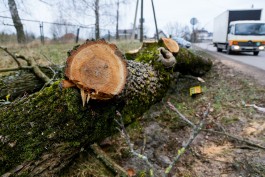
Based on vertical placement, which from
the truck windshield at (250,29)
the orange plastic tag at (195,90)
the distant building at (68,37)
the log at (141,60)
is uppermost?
the truck windshield at (250,29)

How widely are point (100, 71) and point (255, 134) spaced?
235 cm

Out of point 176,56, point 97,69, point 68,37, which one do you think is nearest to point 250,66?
point 176,56

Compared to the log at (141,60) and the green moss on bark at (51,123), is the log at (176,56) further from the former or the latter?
the green moss on bark at (51,123)

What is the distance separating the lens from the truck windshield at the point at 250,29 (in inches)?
492

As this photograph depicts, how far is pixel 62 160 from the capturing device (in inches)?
A: 85.2

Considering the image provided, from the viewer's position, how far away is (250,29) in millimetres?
12570

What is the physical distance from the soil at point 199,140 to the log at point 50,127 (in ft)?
1.22

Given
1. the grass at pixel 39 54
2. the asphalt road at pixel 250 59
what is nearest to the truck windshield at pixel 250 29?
the asphalt road at pixel 250 59

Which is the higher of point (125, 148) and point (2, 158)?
point (2, 158)

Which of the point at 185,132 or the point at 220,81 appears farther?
the point at 220,81

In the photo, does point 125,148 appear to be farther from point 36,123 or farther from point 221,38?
point 221,38

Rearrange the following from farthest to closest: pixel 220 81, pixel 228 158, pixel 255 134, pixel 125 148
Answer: pixel 220 81 → pixel 255 134 → pixel 125 148 → pixel 228 158

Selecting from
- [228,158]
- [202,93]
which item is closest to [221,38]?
[202,93]

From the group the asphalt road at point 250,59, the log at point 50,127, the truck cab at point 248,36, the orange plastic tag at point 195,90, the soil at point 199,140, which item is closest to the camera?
the log at point 50,127
